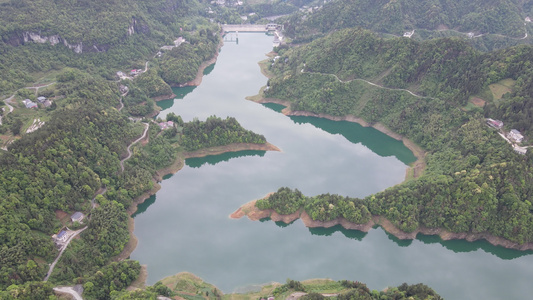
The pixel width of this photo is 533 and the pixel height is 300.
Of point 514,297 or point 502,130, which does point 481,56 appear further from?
point 514,297

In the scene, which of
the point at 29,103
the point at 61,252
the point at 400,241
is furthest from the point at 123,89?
the point at 400,241

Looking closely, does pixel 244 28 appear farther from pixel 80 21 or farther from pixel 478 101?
pixel 478 101

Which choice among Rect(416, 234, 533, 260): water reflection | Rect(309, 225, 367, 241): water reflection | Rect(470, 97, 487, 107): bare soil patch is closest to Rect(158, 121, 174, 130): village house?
Rect(309, 225, 367, 241): water reflection

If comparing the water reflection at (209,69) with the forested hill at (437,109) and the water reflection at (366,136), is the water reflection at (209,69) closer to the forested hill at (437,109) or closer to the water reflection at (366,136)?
the forested hill at (437,109)

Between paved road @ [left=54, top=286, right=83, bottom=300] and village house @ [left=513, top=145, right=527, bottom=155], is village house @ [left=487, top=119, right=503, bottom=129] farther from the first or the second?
paved road @ [left=54, top=286, right=83, bottom=300]

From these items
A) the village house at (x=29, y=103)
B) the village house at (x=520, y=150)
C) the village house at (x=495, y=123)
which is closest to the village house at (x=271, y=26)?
the village house at (x=29, y=103)
